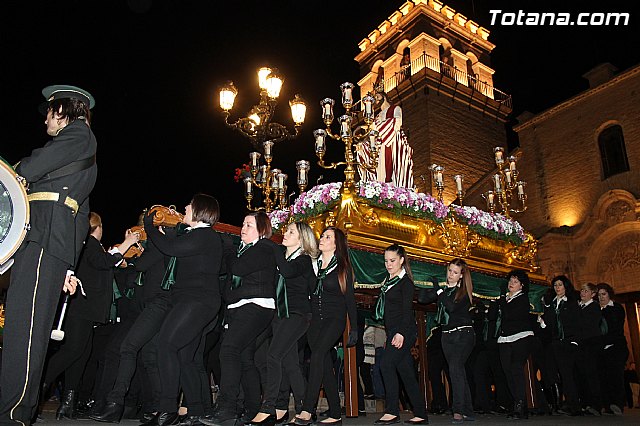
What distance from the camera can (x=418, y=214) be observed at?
889 cm

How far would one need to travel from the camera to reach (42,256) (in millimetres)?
3463

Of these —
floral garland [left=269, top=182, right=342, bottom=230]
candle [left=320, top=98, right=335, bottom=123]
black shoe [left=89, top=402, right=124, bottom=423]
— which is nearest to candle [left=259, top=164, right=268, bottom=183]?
floral garland [left=269, top=182, right=342, bottom=230]

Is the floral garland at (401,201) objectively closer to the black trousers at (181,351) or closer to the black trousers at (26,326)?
the black trousers at (181,351)

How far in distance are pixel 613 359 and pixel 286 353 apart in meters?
6.01

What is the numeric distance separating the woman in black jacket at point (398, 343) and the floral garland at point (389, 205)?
91.6 inches

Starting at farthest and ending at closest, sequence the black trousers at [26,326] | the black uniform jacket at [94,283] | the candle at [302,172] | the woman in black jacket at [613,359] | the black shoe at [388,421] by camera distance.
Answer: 1. the candle at [302,172]
2. the woman in black jacket at [613,359]
3. the black shoe at [388,421]
4. the black uniform jacket at [94,283]
5. the black trousers at [26,326]

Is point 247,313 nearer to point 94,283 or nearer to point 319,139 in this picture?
point 94,283

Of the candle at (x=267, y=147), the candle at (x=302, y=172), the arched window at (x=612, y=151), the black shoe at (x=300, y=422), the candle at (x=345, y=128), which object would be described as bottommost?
the black shoe at (x=300, y=422)

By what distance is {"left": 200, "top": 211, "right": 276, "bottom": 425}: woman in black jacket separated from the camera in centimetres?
447

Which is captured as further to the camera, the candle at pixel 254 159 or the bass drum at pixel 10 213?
the candle at pixel 254 159

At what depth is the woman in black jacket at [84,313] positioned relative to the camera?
514 centimetres

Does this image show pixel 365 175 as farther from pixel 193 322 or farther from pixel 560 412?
pixel 193 322

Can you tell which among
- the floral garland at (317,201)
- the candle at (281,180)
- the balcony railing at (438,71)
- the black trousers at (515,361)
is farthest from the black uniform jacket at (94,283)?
the balcony railing at (438,71)

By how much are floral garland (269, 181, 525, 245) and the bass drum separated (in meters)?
5.19
